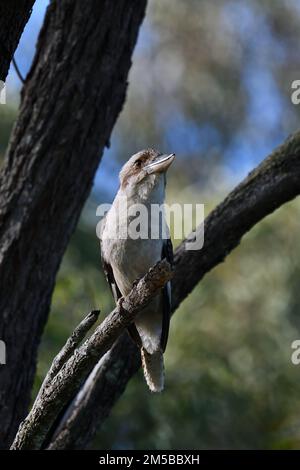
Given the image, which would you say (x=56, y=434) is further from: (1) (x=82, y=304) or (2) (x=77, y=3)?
(1) (x=82, y=304)

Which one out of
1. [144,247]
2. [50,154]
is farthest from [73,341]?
[50,154]

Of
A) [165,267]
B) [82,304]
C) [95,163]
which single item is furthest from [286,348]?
[165,267]

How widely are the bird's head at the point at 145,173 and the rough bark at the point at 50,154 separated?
349mm

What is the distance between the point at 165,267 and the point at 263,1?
12046mm

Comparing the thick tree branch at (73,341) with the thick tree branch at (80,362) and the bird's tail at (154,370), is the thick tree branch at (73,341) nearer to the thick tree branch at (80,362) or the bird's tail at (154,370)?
the thick tree branch at (80,362)

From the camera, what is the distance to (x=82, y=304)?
718 cm

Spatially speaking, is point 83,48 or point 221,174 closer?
point 83,48

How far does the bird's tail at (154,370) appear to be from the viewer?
441cm

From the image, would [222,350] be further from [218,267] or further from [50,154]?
[50,154]

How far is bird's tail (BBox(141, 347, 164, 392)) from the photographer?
441 cm

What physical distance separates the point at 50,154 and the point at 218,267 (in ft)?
18.4

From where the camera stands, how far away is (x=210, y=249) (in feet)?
14.6
